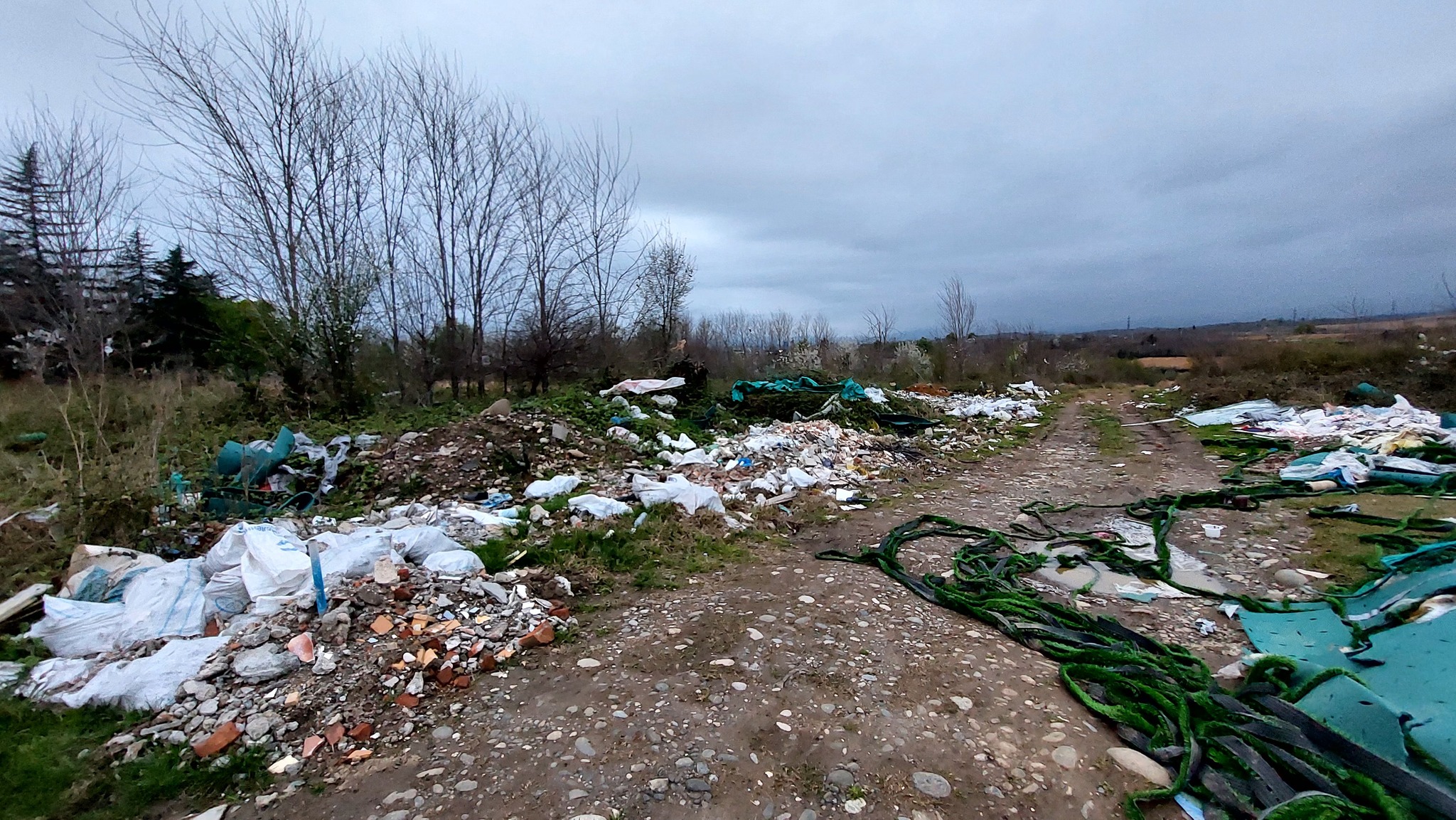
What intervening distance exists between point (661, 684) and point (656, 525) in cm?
195

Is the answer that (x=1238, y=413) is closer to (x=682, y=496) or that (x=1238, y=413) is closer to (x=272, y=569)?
(x=682, y=496)

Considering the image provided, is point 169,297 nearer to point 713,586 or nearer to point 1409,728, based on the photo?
point 713,586

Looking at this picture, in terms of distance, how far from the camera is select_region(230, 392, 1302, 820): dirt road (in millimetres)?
2012

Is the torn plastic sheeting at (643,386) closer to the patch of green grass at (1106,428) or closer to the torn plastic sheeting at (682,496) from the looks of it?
the torn plastic sheeting at (682,496)

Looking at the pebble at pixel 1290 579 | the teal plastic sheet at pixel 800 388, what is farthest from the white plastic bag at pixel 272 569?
the teal plastic sheet at pixel 800 388

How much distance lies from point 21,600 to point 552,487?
127 inches

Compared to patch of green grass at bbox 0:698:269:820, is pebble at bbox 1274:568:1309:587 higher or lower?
lower

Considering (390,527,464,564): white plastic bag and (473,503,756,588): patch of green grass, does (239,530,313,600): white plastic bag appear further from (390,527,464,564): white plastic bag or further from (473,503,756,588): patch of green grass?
(473,503,756,588): patch of green grass

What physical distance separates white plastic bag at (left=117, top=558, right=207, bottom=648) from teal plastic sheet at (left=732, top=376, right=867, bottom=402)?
834 centimetres

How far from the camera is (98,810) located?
201 centimetres

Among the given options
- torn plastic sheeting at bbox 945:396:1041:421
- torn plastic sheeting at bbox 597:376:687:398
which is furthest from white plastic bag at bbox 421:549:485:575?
torn plastic sheeting at bbox 945:396:1041:421

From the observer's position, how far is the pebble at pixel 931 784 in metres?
2.05

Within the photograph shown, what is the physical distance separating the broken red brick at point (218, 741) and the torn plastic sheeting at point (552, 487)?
10.3ft

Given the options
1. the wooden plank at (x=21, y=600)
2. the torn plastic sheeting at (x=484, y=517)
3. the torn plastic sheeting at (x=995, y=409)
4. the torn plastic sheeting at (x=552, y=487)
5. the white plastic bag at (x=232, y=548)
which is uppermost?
the white plastic bag at (x=232, y=548)
